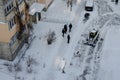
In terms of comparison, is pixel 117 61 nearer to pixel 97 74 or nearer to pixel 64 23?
pixel 97 74

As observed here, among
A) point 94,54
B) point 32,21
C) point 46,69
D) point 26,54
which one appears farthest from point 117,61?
point 32,21

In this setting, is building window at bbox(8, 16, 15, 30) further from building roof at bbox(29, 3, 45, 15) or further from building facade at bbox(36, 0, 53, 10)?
building facade at bbox(36, 0, 53, 10)

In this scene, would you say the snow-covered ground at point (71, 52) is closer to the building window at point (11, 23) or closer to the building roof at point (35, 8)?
the building roof at point (35, 8)

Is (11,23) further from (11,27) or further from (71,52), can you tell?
(71,52)

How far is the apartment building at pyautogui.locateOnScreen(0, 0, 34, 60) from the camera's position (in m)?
30.7

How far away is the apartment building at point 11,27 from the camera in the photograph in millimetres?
30683

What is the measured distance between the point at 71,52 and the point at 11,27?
8.17 metres

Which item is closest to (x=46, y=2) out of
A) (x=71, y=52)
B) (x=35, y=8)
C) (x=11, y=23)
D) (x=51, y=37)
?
(x=35, y=8)

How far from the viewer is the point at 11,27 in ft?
106

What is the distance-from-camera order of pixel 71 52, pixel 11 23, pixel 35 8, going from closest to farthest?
1. pixel 11 23
2. pixel 71 52
3. pixel 35 8

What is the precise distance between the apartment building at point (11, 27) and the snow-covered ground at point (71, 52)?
1.32 metres

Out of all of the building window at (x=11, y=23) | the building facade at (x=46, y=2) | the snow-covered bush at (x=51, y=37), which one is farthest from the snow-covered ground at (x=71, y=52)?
the building window at (x=11, y=23)

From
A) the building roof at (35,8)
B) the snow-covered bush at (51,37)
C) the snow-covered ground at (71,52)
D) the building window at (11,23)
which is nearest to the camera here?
the snow-covered ground at (71,52)

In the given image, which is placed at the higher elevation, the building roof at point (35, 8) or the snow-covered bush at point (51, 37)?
the building roof at point (35, 8)
